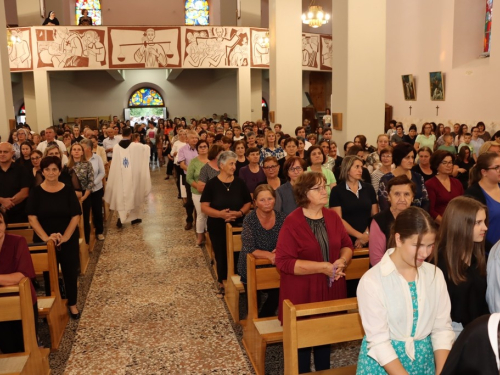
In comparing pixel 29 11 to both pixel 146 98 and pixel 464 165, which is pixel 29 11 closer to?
pixel 146 98

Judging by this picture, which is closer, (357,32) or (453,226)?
(453,226)

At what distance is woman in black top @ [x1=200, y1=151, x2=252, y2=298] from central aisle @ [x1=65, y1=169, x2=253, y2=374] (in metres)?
0.54

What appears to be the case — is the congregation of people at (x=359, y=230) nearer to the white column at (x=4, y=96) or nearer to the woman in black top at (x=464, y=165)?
the woman in black top at (x=464, y=165)

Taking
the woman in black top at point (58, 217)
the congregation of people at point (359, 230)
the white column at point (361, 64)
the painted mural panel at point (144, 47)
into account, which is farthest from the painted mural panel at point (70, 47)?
the woman in black top at point (58, 217)

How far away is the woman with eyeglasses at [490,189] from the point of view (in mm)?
4535

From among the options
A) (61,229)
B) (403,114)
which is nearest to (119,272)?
(61,229)

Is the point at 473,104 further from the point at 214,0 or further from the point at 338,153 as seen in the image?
the point at 214,0

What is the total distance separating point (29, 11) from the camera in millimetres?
19125

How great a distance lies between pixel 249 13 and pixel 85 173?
45.9 ft

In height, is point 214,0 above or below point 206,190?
above

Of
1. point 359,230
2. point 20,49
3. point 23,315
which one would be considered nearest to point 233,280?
point 359,230

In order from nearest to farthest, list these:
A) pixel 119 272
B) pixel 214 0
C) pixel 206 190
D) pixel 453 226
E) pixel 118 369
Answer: pixel 453 226 → pixel 118 369 → pixel 206 190 → pixel 119 272 → pixel 214 0

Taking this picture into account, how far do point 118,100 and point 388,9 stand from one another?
12906mm

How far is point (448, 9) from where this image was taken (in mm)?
16688
